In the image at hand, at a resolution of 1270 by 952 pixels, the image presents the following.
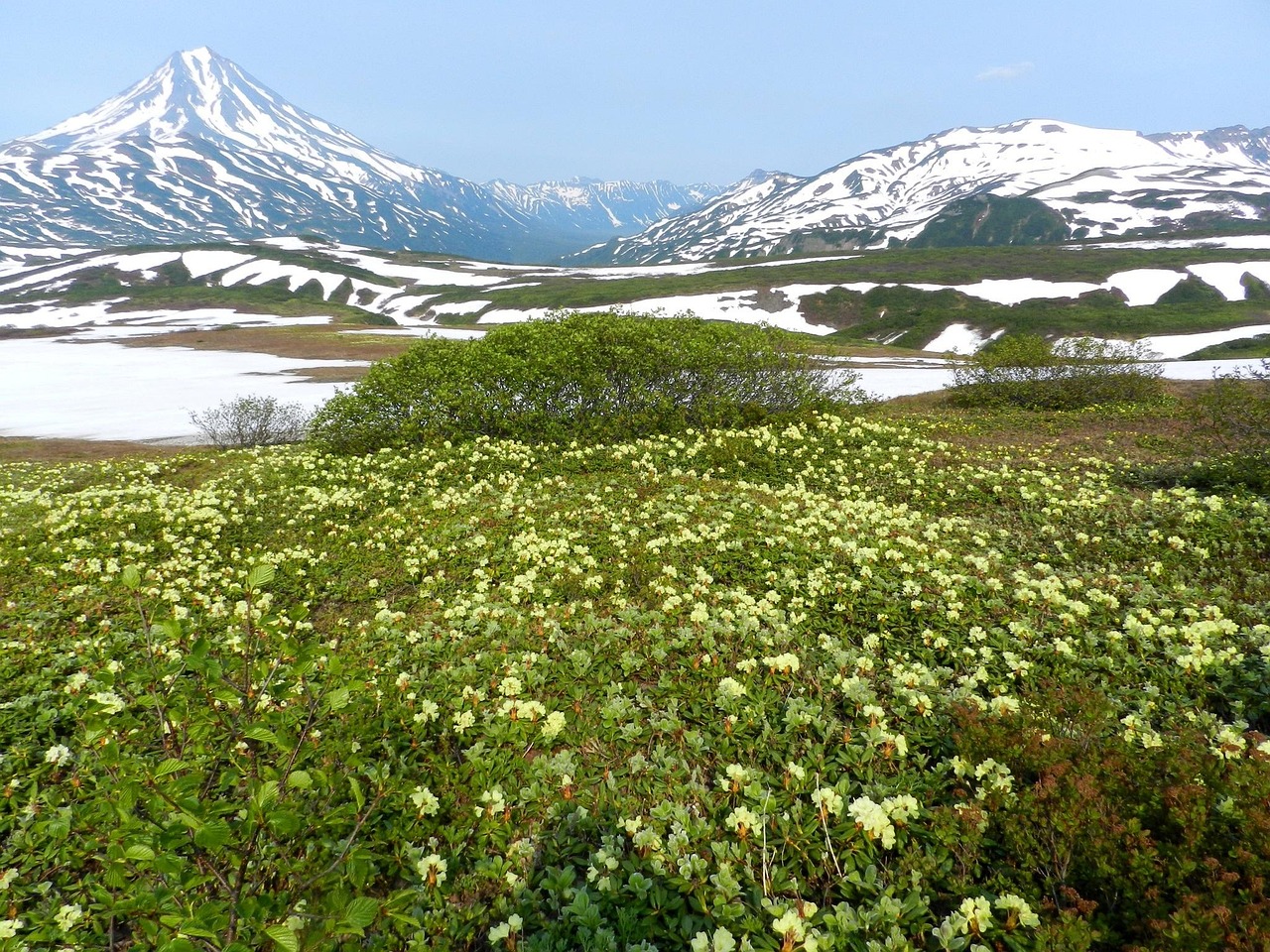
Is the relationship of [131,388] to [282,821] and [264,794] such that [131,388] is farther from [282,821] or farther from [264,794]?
[282,821]

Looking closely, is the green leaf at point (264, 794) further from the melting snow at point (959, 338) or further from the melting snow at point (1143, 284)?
the melting snow at point (1143, 284)

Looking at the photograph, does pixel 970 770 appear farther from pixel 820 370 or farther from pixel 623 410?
pixel 820 370

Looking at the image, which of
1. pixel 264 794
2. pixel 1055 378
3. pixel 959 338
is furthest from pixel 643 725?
pixel 959 338

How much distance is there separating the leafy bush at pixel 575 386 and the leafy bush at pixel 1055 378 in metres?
9.87

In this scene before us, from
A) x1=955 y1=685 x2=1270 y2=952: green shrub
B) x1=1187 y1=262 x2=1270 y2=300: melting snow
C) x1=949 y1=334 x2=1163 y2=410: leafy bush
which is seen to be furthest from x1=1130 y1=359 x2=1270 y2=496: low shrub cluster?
x1=1187 y1=262 x2=1270 y2=300: melting snow

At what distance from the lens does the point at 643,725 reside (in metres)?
5.11

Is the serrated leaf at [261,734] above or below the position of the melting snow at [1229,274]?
below

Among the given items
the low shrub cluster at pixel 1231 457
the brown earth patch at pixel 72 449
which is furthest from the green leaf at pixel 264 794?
the brown earth patch at pixel 72 449

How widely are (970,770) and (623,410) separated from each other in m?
11.6

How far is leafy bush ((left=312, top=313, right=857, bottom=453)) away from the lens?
555 inches

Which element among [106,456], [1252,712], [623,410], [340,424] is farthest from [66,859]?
[106,456]

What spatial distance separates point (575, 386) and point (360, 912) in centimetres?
1328

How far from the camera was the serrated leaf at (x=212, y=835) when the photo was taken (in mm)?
1952

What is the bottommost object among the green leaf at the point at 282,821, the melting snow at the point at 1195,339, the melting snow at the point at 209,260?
the melting snow at the point at 1195,339
